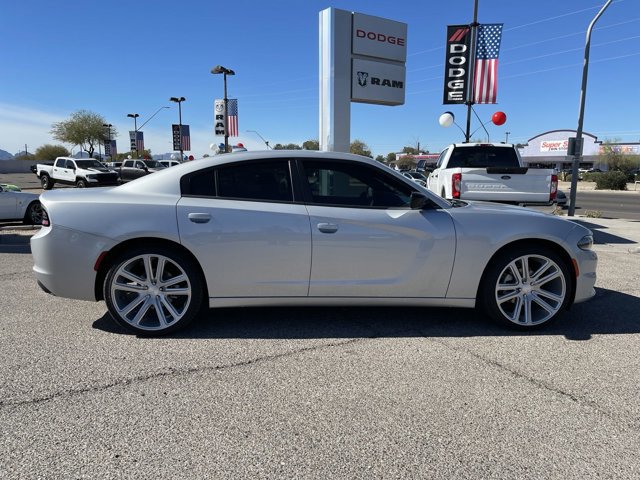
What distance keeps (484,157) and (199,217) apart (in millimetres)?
7505

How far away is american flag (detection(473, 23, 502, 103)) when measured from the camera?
1414 centimetres

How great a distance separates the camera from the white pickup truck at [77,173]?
81.9ft

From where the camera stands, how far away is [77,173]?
25500mm

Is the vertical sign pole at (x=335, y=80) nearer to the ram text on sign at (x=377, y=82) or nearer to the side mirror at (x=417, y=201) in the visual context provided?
the ram text on sign at (x=377, y=82)

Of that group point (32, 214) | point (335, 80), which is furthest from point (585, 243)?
point (32, 214)

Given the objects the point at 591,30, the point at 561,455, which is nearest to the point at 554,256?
the point at 561,455

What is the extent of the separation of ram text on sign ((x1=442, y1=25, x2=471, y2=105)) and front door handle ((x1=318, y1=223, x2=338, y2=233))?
1251cm

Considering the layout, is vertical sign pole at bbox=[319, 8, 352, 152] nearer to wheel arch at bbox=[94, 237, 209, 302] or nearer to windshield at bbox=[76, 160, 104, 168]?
wheel arch at bbox=[94, 237, 209, 302]

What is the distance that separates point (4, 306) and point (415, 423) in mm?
4265

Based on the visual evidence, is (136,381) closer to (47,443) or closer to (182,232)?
(47,443)

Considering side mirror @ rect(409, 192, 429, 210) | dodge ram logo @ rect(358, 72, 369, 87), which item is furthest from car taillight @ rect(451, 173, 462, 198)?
dodge ram logo @ rect(358, 72, 369, 87)

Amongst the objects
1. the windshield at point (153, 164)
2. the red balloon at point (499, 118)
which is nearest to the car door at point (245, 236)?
the red balloon at point (499, 118)

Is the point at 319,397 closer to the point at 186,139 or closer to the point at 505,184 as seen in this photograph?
the point at 505,184

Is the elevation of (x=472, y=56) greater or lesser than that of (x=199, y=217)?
greater
